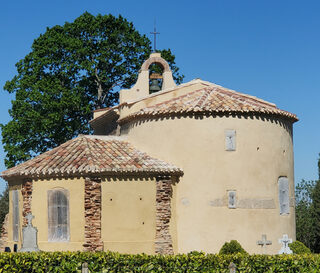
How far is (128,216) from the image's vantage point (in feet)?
96.2

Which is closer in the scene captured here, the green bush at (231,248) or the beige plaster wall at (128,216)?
the green bush at (231,248)

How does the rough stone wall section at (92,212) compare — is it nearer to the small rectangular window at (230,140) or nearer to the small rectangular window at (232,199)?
the small rectangular window at (232,199)

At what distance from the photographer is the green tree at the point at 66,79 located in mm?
46094

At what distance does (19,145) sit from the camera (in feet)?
153

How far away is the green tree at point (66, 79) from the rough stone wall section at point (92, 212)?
57.7ft

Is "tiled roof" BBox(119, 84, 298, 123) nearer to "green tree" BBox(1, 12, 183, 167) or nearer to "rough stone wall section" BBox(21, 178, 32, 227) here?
"rough stone wall section" BBox(21, 178, 32, 227)

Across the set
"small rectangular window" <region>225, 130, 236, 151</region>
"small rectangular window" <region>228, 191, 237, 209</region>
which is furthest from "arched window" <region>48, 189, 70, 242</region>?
"small rectangular window" <region>225, 130, 236, 151</region>

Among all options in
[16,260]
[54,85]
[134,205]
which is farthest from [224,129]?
[54,85]

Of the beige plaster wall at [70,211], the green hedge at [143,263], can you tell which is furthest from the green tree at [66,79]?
the green hedge at [143,263]

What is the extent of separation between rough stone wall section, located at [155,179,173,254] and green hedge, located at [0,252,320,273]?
8402 millimetres

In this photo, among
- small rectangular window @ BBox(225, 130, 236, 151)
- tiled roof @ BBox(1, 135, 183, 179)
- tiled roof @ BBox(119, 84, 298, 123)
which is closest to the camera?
tiled roof @ BBox(1, 135, 183, 179)

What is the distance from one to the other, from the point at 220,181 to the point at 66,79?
21076 millimetres

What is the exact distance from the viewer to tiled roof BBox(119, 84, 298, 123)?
99.7ft

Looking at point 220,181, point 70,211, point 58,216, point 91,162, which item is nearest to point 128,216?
point 70,211
